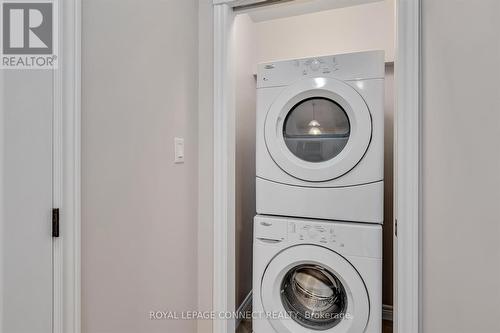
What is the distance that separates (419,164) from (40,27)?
140 centimetres

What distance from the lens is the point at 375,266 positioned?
152 centimetres

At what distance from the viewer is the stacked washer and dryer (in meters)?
1.57

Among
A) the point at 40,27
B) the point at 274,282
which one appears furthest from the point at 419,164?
the point at 40,27

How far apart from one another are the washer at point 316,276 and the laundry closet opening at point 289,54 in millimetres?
324

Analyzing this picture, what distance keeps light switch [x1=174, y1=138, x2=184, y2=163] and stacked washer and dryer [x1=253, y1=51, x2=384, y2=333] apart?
0.55 metres

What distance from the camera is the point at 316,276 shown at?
173 cm

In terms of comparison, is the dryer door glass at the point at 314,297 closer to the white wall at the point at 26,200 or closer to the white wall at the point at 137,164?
the white wall at the point at 137,164

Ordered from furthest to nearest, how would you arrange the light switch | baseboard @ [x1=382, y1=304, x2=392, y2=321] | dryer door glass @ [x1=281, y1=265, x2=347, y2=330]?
baseboard @ [x1=382, y1=304, x2=392, y2=321]
dryer door glass @ [x1=281, y1=265, x2=347, y2=330]
the light switch

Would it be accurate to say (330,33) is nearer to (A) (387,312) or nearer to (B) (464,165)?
(B) (464,165)

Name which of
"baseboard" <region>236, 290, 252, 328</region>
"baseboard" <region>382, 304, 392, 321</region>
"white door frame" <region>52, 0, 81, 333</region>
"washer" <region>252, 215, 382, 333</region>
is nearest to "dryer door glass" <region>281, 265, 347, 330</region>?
"washer" <region>252, 215, 382, 333</region>

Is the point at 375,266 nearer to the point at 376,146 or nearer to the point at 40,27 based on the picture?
the point at 376,146

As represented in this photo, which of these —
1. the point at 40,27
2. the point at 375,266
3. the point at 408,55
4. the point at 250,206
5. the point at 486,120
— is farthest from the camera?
the point at 250,206

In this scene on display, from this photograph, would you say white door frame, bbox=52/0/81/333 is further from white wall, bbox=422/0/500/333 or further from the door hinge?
white wall, bbox=422/0/500/333

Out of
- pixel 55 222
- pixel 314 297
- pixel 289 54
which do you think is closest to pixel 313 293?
pixel 314 297
